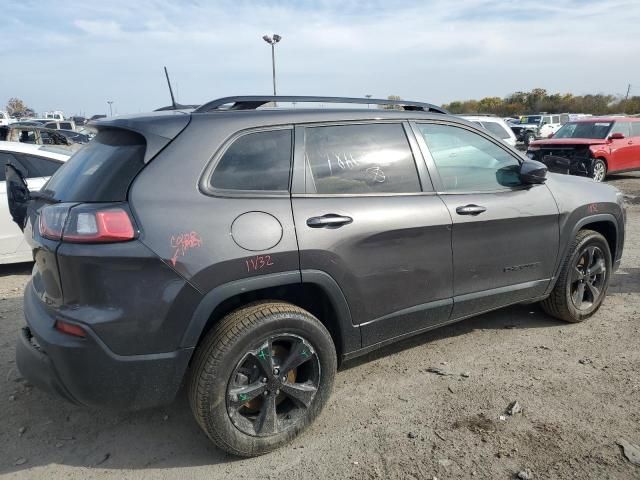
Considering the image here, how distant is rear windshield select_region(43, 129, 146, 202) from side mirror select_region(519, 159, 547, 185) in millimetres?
2610

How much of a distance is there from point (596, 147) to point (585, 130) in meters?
1.08

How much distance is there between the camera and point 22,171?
5695 mm

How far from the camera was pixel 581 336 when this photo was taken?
402cm

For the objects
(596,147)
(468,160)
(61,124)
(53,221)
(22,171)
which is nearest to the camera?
(53,221)

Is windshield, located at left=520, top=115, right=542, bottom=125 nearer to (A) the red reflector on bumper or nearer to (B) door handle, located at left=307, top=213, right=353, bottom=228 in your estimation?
(B) door handle, located at left=307, top=213, right=353, bottom=228

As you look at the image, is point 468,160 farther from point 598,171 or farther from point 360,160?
point 598,171

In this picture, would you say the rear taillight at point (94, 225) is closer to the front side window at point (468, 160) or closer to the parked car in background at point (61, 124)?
the front side window at point (468, 160)

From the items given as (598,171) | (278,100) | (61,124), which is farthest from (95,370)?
(61,124)

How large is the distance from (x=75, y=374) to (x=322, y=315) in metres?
1.31

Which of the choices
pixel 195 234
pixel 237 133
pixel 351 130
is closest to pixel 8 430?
pixel 195 234

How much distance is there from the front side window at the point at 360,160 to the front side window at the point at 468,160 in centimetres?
26

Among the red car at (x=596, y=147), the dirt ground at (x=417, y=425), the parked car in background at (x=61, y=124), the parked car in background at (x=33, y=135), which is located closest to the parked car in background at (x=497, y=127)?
the red car at (x=596, y=147)

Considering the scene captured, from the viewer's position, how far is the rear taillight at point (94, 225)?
2.23m

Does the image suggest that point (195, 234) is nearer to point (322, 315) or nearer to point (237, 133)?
point (237, 133)
